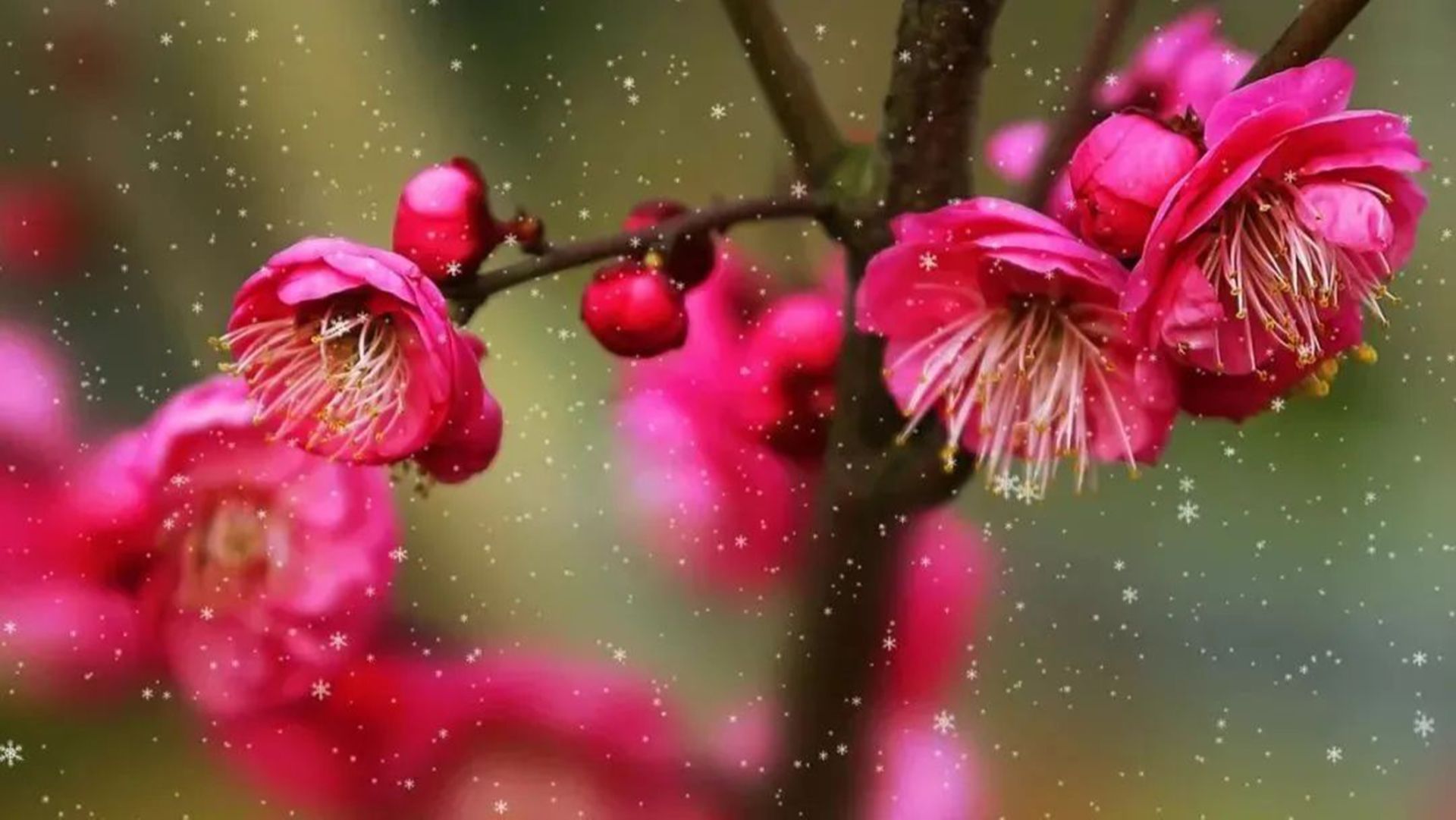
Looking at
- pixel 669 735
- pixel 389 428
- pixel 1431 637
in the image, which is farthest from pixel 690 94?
pixel 1431 637

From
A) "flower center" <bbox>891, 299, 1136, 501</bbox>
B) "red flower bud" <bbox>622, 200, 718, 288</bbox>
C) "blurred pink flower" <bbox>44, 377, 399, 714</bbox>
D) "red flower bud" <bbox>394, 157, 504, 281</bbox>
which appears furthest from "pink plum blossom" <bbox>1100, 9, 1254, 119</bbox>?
"blurred pink flower" <bbox>44, 377, 399, 714</bbox>

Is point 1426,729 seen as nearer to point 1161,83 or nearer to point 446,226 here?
point 1161,83

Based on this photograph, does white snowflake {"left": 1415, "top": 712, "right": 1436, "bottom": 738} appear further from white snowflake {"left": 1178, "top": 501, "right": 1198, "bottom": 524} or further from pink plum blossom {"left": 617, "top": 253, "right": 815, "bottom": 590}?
pink plum blossom {"left": 617, "top": 253, "right": 815, "bottom": 590}

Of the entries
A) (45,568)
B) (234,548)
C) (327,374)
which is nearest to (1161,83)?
(327,374)

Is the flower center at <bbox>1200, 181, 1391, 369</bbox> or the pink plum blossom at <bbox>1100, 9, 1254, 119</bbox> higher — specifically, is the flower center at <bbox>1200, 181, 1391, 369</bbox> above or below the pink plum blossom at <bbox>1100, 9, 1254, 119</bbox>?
below

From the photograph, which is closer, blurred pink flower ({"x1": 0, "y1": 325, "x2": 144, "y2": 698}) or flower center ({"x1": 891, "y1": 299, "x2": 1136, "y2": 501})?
flower center ({"x1": 891, "y1": 299, "x2": 1136, "y2": 501})

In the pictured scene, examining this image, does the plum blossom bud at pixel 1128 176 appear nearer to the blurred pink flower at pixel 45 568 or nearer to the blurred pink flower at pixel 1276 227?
the blurred pink flower at pixel 1276 227

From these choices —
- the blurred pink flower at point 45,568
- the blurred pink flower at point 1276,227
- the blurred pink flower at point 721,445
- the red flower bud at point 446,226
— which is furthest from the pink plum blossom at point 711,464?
the blurred pink flower at point 45,568

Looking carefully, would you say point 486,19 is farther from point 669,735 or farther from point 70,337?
point 669,735
